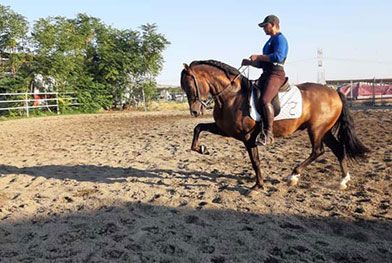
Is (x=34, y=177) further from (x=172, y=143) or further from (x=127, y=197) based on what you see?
(x=172, y=143)

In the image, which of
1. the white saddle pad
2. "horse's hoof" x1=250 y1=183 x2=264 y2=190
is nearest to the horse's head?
the white saddle pad

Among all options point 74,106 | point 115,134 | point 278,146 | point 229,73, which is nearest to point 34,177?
point 229,73

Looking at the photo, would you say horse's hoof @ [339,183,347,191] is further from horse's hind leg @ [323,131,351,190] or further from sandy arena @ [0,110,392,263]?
horse's hind leg @ [323,131,351,190]

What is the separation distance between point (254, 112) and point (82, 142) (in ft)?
24.2

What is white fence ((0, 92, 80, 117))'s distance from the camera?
87.4ft

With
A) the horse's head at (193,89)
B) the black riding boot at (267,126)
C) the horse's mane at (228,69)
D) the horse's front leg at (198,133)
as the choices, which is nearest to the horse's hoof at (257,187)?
the black riding boot at (267,126)

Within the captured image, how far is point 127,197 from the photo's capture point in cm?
593

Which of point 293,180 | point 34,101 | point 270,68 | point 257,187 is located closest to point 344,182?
point 293,180

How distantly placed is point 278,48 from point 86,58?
99.5 ft

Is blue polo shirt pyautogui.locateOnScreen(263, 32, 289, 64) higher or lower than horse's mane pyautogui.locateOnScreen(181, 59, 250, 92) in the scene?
higher

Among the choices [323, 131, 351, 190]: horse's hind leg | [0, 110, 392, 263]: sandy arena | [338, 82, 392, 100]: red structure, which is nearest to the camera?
[0, 110, 392, 263]: sandy arena

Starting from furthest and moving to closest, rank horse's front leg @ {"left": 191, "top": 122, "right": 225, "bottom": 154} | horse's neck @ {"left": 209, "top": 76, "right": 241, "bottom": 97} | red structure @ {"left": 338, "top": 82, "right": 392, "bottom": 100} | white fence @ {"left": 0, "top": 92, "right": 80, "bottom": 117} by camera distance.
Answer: red structure @ {"left": 338, "top": 82, "right": 392, "bottom": 100}
white fence @ {"left": 0, "top": 92, "right": 80, "bottom": 117}
horse's front leg @ {"left": 191, "top": 122, "right": 225, "bottom": 154}
horse's neck @ {"left": 209, "top": 76, "right": 241, "bottom": 97}

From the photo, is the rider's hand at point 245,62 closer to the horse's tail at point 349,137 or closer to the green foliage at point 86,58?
the horse's tail at point 349,137

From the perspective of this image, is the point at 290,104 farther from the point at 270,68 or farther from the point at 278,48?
the point at 278,48
